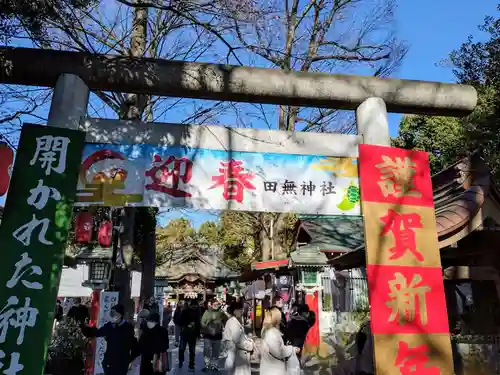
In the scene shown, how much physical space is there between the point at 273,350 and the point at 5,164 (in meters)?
4.03

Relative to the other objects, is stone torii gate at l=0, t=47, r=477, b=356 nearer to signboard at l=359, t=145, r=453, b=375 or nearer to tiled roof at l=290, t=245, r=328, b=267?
signboard at l=359, t=145, r=453, b=375

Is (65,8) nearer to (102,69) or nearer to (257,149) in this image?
(102,69)

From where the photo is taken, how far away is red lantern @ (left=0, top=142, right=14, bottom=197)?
16.3 feet

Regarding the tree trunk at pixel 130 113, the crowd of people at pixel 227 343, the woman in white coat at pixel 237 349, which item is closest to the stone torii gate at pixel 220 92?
the crowd of people at pixel 227 343

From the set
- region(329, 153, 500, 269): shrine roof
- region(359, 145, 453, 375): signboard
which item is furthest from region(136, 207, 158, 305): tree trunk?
region(359, 145, 453, 375): signboard

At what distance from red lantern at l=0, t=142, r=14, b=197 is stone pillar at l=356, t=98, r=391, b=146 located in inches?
178

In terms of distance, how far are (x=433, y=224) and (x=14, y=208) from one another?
5.04m

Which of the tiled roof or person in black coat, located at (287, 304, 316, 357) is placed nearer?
person in black coat, located at (287, 304, 316, 357)

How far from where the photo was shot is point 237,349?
278 inches

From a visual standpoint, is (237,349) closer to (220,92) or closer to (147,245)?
(220,92)

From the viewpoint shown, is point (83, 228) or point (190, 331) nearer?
point (83, 228)

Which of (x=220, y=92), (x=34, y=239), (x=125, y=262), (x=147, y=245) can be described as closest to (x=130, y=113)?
(x=125, y=262)

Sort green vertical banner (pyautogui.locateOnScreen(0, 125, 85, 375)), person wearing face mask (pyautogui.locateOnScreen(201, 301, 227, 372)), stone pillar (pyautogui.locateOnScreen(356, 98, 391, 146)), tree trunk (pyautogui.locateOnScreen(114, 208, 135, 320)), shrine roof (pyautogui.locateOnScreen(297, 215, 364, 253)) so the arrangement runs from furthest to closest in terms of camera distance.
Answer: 1. shrine roof (pyautogui.locateOnScreen(297, 215, 364, 253))
2. person wearing face mask (pyautogui.locateOnScreen(201, 301, 227, 372))
3. tree trunk (pyautogui.locateOnScreen(114, 208, 135, 320))
4. stone pillar (pyautogui.locateOnScreen(356, 98, 391, 146))
5. green vertical banner (pyautogui.locateOnScreen(0, 125, 85, 375))

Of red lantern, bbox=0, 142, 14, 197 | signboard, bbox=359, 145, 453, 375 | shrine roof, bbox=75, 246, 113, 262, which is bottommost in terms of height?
signboard, bbox=359, 145, 453, 375
